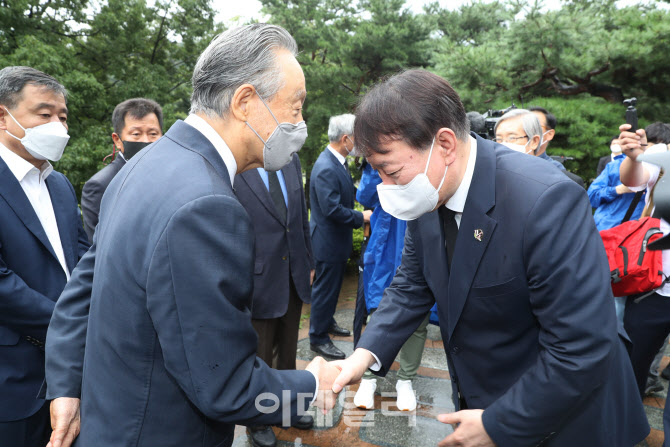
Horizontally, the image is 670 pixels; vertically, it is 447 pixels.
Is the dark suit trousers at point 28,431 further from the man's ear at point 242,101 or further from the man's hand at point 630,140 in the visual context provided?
the man's hand at point 630,140

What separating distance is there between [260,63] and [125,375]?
1070 millimetres

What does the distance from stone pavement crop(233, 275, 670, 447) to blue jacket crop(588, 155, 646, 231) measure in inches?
60.8

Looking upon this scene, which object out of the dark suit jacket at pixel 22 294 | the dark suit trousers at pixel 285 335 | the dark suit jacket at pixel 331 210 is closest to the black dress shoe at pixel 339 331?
the dark suit jacket at pixel 331 210

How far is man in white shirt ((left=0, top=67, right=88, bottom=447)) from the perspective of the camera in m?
2.13

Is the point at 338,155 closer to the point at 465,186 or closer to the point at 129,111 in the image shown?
the point at 129,111

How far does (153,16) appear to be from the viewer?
12219 mm

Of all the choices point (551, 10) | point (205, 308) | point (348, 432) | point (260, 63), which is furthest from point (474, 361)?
point (551, 10)

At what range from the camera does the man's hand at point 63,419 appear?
1.58m

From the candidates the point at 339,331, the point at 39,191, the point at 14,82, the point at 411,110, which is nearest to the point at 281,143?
the point at 411,110

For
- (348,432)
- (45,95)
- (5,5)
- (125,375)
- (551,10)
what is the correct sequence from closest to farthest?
(125,375) < (45,95) < (348,432) < (551,10) < (5,5)

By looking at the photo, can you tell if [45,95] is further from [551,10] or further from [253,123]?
[551,10]

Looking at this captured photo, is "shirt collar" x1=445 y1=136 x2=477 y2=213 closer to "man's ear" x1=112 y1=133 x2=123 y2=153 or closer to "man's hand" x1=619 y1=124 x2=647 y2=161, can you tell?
"man's hand" x1=619 y1=124 x2=647 y2=161

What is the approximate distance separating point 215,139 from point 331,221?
326 centimetres

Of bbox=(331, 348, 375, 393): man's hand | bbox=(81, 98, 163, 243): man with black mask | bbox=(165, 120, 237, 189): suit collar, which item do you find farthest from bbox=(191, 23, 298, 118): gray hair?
bbox=(81, 98, 163, 243): man with black mask
